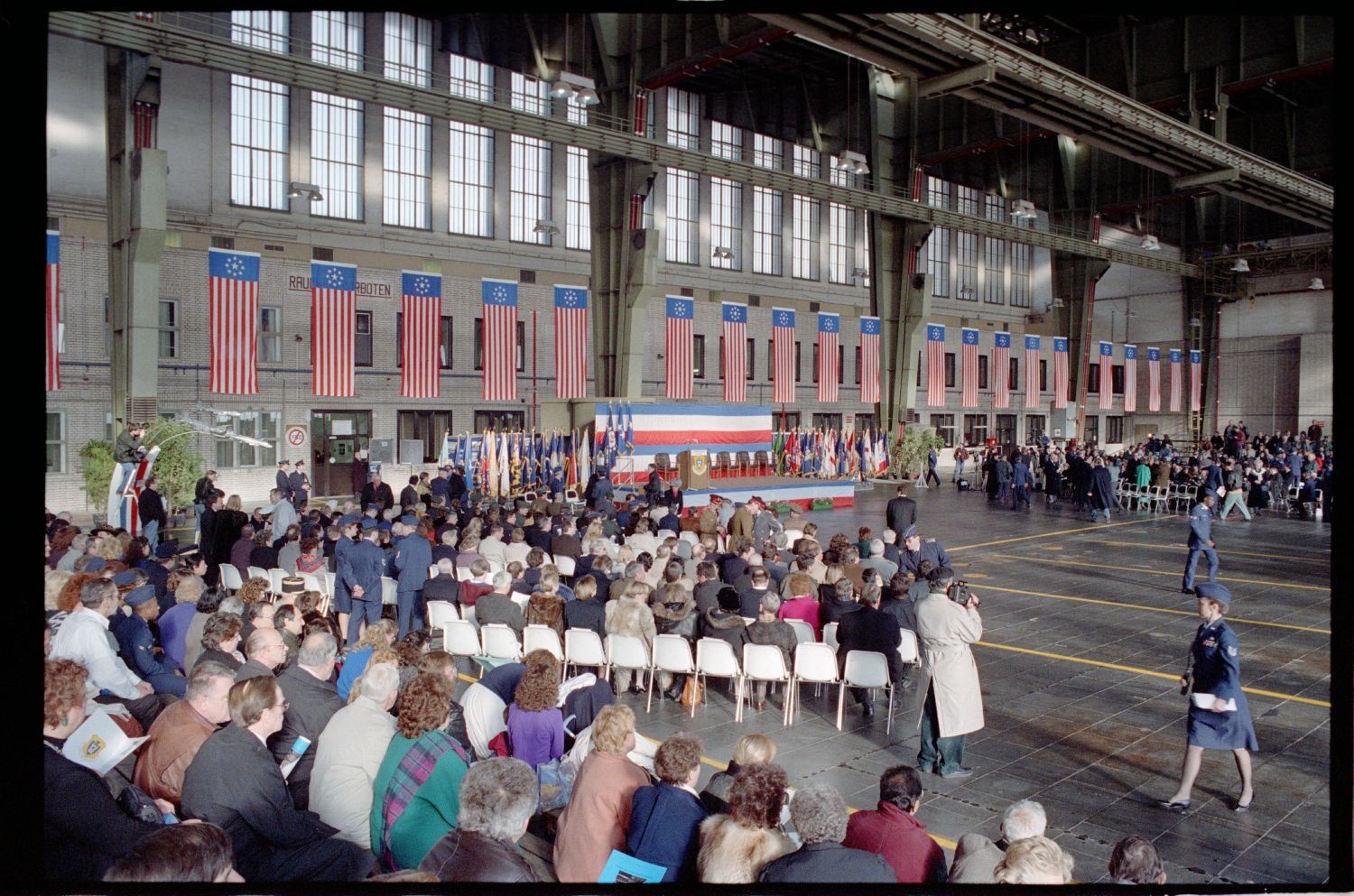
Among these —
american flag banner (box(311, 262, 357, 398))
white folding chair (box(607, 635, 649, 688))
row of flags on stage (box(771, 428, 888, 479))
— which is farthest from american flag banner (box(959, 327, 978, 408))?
white folding chair (box(607, 635, 649, 688))

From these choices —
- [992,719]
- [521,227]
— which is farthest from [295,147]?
[992,719]

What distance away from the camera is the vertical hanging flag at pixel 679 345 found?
2330cm

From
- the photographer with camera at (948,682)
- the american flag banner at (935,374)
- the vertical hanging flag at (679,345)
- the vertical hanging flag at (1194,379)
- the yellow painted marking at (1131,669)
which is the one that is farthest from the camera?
the vertical hanging flag at (1194,379)

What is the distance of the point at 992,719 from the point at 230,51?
15.6 metres

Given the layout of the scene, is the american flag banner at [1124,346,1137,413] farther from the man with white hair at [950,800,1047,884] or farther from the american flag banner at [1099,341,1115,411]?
the man with white hair at [950,800,1047,884]

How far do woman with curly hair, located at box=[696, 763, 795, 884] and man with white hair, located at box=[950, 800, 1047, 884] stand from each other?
707mm

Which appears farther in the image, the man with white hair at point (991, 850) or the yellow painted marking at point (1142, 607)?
the yellow painted marking at point (1142, 607)

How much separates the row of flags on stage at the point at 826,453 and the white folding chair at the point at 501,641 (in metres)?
18.4

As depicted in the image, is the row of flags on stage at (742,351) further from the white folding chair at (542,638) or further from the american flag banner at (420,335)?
the white folding chair at (542,638)

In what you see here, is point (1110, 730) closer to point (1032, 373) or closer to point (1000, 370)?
point (1000, 370)

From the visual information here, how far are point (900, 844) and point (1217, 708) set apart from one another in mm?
2971

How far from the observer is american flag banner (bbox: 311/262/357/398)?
60.4 feet

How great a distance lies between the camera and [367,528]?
1002 centimetres

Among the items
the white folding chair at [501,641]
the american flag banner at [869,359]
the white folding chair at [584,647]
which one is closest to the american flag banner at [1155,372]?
the american flag banner at [869,359]
